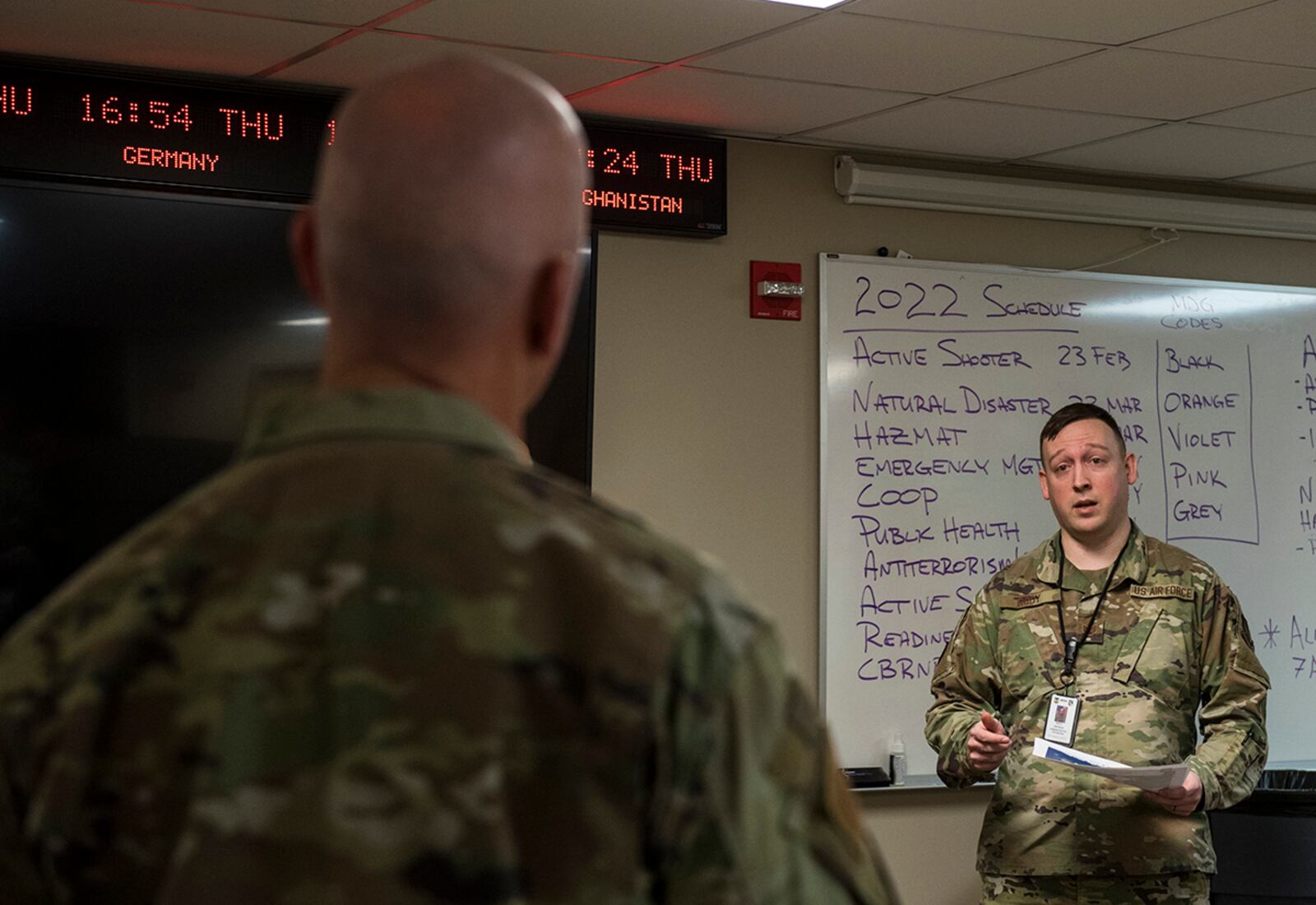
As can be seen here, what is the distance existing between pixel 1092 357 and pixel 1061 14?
5.81ft

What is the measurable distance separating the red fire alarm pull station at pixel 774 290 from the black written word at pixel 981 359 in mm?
493

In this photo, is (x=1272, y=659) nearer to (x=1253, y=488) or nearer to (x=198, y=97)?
(x=1253, y=488)

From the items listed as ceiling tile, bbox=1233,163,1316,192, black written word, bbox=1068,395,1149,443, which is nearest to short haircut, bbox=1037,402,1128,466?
black written word, bbox=1068,395,1149,443

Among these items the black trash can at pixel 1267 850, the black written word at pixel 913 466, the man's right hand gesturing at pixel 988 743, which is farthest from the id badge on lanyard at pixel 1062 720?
the black written word at pixel 913 466

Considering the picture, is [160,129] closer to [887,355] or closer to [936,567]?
[887,355]

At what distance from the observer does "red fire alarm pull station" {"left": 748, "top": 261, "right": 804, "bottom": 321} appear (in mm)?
4531

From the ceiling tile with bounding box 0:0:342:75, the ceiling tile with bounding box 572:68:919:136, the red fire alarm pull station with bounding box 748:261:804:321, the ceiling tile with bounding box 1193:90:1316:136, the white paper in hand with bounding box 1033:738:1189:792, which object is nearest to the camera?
the white paper in hand with bounding box 1033:738:1189:792

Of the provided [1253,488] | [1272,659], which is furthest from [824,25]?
[1272,659]

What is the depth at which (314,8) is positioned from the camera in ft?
10.9

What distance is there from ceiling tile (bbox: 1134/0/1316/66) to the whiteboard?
1244 mm

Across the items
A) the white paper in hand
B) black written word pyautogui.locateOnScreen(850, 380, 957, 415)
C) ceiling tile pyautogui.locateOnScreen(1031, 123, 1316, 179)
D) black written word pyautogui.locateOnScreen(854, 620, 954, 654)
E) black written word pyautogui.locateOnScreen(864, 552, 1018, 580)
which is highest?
ceiling tile pyautogui.locateOnScreen(1031, 123, 1316, 179)

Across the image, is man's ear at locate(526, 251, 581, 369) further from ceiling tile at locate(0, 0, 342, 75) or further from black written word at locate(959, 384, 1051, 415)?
black written word at locate(959, 384, 1051, 415)

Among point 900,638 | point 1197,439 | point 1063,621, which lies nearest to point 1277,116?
point 1197,439

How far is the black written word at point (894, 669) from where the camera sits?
4.59 meters
